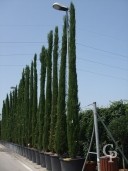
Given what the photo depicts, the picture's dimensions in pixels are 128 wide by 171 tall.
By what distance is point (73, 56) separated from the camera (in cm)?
1641

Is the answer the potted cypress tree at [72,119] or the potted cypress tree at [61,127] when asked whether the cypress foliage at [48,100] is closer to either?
the potted cypress tree at [61,127]

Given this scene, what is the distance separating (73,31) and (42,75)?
8066 millimetres

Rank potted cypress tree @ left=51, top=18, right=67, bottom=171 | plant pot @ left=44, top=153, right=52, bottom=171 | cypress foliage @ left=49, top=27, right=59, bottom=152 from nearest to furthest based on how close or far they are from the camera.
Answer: potted cypress tree @ left=51, top=18, right=67, bottom=171, plant pot @ left=44, top=153, right=52, bottom=171, cypress foliage @ left=49, top=27, right=59, bottom=152

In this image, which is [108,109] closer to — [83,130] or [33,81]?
[83,130]

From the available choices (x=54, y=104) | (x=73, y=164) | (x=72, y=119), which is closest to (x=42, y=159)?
(x=54, y=104)

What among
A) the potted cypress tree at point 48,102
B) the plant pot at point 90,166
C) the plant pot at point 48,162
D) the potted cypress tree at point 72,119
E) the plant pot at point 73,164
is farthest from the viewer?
the potted cypress tree at point 48,102

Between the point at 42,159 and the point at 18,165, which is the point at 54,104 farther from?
the point at 18,165

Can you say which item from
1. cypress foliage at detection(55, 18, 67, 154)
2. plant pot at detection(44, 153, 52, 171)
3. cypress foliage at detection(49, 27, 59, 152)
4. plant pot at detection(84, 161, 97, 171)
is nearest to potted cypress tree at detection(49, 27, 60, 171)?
cypress foliage at detection(49, 27, 59, 152)

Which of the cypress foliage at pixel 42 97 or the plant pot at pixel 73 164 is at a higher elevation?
the cypress foliage at pixel 42 97

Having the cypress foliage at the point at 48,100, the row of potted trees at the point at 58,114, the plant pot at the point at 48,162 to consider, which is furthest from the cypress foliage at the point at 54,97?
the cypress foliage at the point at 48,100

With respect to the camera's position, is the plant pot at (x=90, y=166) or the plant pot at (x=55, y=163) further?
the plant pot at (x=55, y=163)

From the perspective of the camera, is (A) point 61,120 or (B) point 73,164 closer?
(B) point 73,164

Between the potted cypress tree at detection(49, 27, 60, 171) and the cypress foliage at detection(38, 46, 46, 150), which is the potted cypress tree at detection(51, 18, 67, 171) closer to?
the potted cypress tree at detection(49, 27, 60, 171)

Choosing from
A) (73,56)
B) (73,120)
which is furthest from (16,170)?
(73,56)
